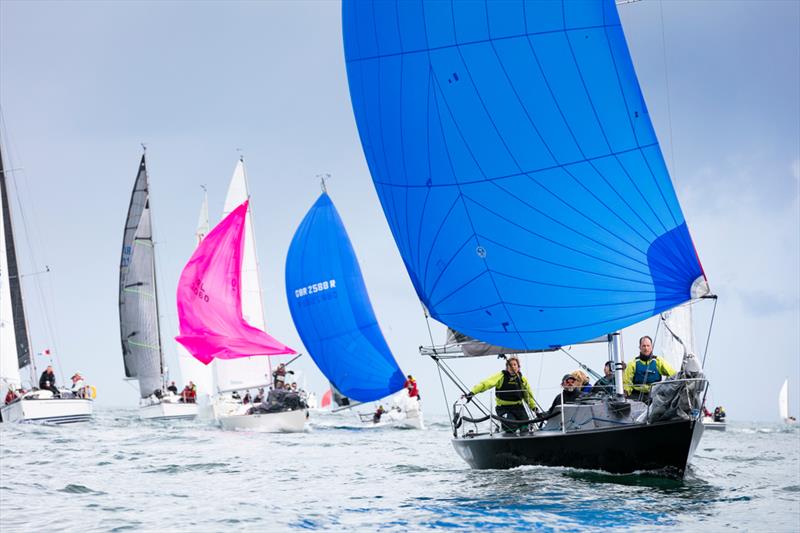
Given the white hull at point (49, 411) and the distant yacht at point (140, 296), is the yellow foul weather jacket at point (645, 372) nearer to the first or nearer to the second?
the white hull at point (49, 411)

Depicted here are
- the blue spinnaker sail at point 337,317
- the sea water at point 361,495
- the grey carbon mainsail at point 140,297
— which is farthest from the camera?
the grey carbon mainsail at point 140,297

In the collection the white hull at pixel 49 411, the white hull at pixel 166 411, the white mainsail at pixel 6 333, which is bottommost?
the white hull at pixel 166 411

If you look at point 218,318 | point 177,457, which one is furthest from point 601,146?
point 218,318

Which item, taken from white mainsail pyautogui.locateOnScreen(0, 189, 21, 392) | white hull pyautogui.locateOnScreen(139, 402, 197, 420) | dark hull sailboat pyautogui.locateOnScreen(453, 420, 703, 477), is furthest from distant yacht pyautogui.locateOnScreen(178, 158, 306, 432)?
dark hull sailboat pyautogui.locateOnScreen(453, 420, 703, 477)

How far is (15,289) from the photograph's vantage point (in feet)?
123

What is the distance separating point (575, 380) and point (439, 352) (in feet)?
8.52

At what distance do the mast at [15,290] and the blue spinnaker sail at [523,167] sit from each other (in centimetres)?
2780

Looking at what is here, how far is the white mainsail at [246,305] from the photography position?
115 ft

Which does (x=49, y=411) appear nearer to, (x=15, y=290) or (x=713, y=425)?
(x=15, y=290)

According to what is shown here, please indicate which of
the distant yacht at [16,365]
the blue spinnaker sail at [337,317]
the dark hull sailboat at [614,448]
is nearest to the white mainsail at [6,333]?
the distant yacht at [16,365]

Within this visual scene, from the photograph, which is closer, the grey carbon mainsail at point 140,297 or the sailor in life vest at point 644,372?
the sailor in life vest at point 644,372

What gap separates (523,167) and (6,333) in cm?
2953

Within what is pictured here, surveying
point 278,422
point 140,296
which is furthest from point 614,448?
point 140,296

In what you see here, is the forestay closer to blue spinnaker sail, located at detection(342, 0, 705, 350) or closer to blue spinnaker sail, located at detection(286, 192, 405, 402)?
blue spinnaker sail, located at detection(286, 192, 405, 402)
